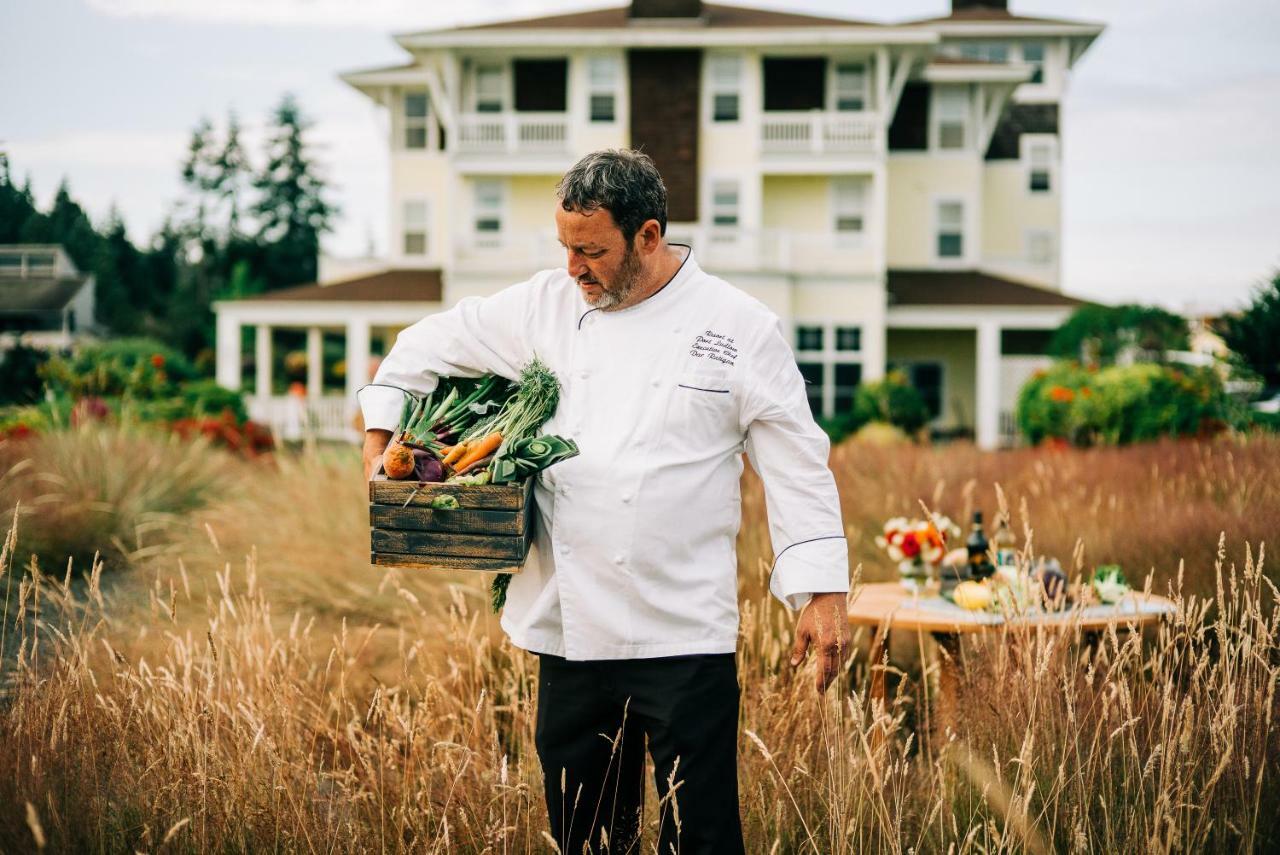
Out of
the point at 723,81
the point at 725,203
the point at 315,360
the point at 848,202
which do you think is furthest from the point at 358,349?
the point at 848,202

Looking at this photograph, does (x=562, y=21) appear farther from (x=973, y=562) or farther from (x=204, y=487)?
(x=973, y=562)

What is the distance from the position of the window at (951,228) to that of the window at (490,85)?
10042mm

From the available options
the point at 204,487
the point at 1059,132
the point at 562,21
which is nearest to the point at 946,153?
the point at 1059,132

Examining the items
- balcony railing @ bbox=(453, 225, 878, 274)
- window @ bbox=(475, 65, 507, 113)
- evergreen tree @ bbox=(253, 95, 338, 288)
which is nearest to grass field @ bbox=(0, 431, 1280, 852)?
balcony railing @ bbox=(453, 225, 878, 274)

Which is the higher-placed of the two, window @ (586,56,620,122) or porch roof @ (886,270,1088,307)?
window @ (586,56,620,122)

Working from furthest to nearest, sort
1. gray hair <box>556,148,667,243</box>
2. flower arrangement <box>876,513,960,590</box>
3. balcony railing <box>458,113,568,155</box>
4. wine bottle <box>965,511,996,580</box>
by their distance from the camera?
balcony railing <box>458,113,568,155</box> → flower arrangement <box>876,513,960,590</box> → wine bottle <box>965,511,996,580</box> → gray hair <box>556,148,667,243</box>

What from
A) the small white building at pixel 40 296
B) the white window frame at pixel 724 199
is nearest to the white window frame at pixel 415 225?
the white window frame at pixel 724 199

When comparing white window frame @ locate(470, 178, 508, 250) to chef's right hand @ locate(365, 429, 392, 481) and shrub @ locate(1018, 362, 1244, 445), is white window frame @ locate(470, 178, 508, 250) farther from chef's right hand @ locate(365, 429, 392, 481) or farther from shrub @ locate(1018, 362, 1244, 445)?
chef's right hand @ locate(365, 429, 392, 481)

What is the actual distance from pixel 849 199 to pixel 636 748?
2414 centimetres

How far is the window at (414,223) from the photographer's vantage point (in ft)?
93.2

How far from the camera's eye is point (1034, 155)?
94.2ft

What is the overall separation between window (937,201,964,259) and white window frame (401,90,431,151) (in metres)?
11.9

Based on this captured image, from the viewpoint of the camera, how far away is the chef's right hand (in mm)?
3064

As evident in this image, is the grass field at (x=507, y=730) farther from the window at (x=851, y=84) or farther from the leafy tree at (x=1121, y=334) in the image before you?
the window at (x=851, y=84)
